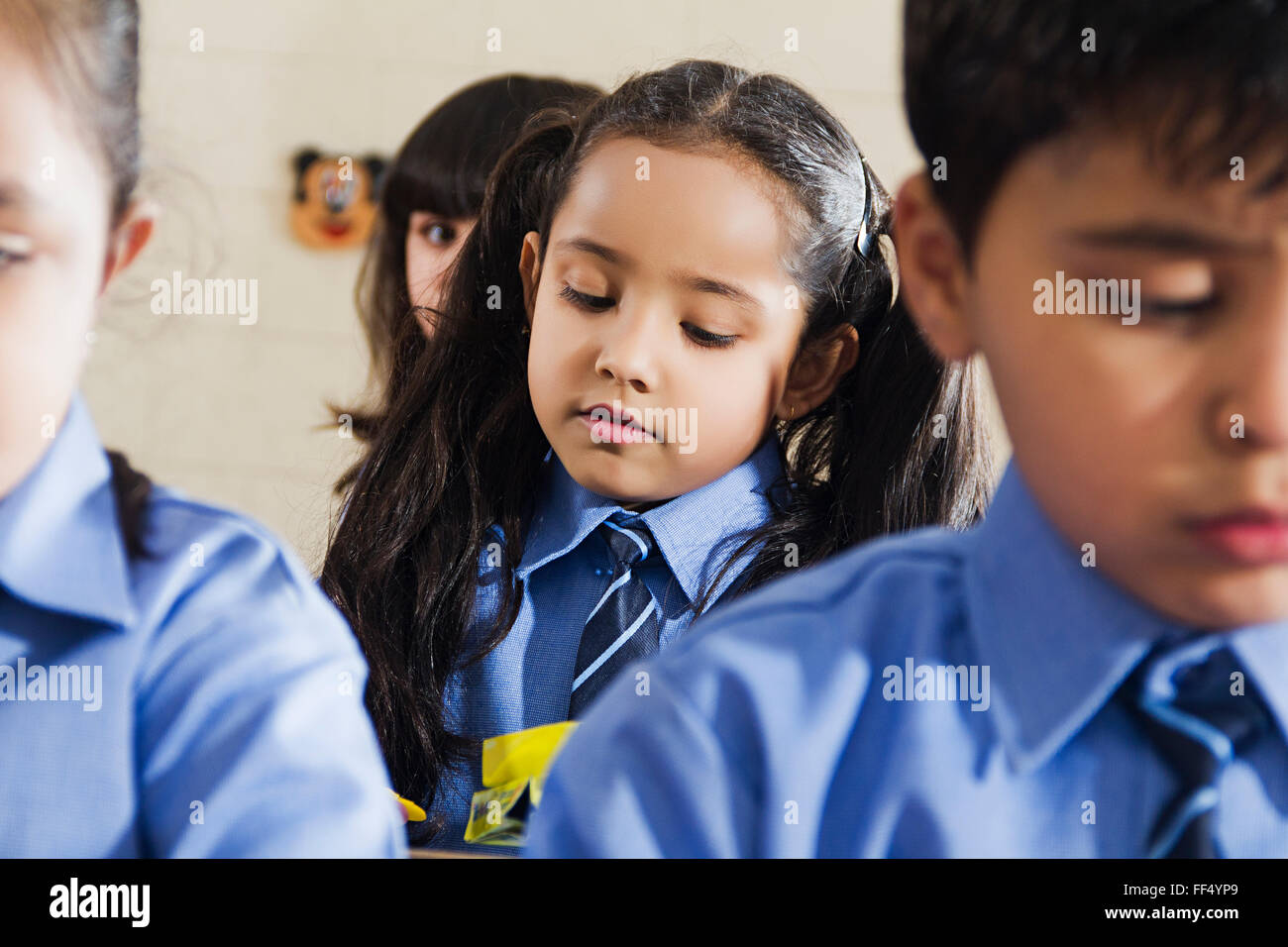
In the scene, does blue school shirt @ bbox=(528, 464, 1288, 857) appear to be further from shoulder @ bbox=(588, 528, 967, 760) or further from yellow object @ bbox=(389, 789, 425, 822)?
yellow object @ bbox=(389, 789, 425, 822)

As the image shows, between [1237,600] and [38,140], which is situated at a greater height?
[38,140]

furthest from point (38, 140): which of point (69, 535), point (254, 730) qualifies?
point (254, 730)

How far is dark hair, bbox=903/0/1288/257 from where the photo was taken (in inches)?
19.8

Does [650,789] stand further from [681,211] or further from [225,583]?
[681,211]

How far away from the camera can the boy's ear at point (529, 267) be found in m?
1.21

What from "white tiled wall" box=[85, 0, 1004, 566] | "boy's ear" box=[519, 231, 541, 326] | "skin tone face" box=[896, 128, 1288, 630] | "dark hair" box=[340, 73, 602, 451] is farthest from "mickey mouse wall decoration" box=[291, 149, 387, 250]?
"skin tone face" box=[896, 128, 1288, 630]

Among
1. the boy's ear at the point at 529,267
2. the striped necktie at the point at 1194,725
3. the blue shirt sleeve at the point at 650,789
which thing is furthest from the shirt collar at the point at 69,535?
the boy's ear at the point at 529,267

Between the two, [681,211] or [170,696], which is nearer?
[170,696]

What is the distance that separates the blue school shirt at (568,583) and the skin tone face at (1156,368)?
20.9 inches

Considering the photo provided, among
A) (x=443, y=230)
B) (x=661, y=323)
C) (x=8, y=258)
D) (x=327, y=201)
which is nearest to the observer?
(x=8, y=258)

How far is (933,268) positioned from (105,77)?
39 cm

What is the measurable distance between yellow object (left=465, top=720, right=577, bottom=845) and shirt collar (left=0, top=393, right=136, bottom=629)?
324 millimetres

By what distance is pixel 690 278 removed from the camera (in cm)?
102

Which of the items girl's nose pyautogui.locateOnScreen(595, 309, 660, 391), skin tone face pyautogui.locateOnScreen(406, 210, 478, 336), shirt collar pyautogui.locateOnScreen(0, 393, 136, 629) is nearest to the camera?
shirt collar pyautogui.locateOnScreen(0, 393, 136, 629)
